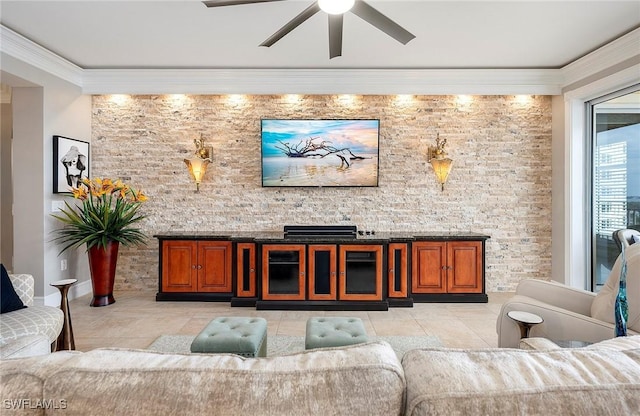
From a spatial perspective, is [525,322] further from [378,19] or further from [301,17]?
[301,17]

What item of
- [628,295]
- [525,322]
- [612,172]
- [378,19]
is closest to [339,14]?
[378,19]

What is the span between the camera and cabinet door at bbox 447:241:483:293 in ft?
14.5

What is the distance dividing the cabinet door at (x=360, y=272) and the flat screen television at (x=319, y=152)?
107cm

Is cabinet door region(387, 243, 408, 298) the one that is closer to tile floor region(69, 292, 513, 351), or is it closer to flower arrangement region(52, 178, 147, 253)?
tile floor region(69, 292, 513, 351)

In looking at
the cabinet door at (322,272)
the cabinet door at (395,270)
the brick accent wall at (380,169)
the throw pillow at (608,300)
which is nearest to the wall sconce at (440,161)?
the brick accent wall at (380,169)

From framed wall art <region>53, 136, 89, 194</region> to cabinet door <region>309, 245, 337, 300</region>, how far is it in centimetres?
314

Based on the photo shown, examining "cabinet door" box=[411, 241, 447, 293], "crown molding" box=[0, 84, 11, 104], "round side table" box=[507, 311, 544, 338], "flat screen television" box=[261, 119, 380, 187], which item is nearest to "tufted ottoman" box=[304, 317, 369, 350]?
"round side table" box=[507, 311, 544, 338]

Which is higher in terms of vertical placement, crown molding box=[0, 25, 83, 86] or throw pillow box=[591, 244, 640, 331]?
crown molding box=[0, 25, 83, 86]

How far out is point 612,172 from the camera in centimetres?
406

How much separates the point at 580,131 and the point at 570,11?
1858mm

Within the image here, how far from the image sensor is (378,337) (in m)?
3.33

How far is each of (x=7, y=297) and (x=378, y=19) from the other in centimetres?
329

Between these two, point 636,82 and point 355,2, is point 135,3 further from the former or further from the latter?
point 636,82

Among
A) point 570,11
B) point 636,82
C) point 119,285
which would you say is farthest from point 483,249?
point 119,285
